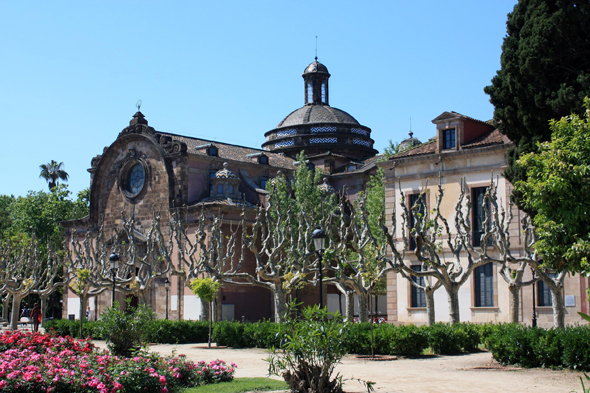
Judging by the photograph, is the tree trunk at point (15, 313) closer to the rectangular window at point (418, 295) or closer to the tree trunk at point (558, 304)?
the rectangular window at point (418, 295)

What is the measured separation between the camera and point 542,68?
858 inches

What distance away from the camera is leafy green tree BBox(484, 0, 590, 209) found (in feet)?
69.7

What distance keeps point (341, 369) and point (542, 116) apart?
10143 mm

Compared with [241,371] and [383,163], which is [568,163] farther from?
[383,163]

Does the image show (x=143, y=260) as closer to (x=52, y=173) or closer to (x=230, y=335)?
(x=230, y=335)

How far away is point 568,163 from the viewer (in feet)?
56.5

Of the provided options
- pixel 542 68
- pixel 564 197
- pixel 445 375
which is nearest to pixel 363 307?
pixel 542 68

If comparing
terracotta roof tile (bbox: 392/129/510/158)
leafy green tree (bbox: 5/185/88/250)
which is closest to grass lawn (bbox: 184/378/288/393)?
terracotta roof tile (bbox: 392/129/510/158)

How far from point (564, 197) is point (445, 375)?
506cm

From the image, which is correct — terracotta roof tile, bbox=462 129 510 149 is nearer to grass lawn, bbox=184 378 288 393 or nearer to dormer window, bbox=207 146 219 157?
grass lawn, bbox=184 378 288 393

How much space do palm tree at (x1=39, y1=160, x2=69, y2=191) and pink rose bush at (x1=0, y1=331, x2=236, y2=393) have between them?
213 feet

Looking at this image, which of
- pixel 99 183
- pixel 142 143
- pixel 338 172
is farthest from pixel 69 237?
pixel 338 172

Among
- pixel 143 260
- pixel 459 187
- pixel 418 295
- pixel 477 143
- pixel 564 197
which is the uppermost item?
pixel 477 143

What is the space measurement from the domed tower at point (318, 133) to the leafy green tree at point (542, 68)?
111 ft
